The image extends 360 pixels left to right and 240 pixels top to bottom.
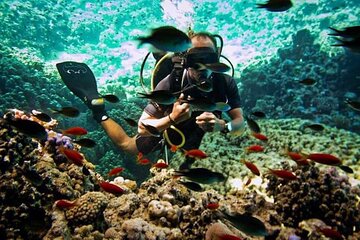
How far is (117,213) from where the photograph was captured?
12.6ft

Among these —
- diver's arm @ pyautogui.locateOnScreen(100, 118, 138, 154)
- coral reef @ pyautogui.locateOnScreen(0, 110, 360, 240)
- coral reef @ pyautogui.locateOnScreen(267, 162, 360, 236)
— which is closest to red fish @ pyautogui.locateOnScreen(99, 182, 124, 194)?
coral reef @ pyautogui.locateOnScreen(0, 110, 360, 240)

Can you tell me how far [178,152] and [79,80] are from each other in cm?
405

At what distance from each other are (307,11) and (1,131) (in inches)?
1110

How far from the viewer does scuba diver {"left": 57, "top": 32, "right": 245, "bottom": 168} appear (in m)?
4.21

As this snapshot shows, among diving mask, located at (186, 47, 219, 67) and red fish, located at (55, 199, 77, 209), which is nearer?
red fish, located at (55, 199, 77, 209)

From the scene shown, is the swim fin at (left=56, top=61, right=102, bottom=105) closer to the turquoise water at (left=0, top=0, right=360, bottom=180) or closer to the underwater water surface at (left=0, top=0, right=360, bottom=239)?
the underwater water surface at (left=0, top=0, right=360, bottom=239)

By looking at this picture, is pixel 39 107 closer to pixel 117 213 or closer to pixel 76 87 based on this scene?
pixel 76 87

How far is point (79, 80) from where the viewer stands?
28.9 feet

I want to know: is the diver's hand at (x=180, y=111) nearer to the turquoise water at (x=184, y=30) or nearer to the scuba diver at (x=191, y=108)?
the scuba diver at (x=191, y=108)

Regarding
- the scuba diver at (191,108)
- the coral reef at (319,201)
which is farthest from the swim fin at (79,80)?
the coral reef at (319,201)

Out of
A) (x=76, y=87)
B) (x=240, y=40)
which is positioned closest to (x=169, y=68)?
(x=76, y=87)

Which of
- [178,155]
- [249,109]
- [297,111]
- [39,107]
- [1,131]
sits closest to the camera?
[1,131]

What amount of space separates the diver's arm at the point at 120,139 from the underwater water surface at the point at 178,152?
3.55ft

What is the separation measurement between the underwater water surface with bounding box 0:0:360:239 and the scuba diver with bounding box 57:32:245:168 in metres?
0.73
